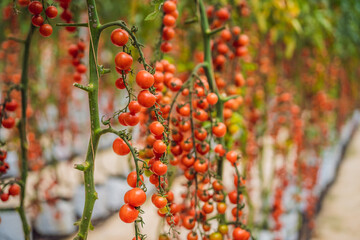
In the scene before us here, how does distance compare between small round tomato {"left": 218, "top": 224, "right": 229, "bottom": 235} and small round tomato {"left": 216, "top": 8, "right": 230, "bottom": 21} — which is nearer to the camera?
small round tomato {"left": 218, "top": 224, "right": 229, "bottom": 235}

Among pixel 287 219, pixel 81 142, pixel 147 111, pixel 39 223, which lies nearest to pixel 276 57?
pixel 287 219

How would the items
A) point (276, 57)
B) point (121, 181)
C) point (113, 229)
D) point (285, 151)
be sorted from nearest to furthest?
point (285, 151)
point (276, 57)
point (113, 229)
point (121, 181)

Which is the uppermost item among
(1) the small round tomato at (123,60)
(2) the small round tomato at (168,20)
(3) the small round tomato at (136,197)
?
(2) the small round tomato at (168,20)

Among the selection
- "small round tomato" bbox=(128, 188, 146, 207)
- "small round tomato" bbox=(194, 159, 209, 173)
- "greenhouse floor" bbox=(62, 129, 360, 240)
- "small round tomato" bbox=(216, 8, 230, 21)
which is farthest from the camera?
"greenhouse floor" bbox=(62, 129, 360, 240)

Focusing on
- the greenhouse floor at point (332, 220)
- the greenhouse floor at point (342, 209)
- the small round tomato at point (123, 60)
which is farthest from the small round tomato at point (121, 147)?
the greenhouse floor at point (342, 209)

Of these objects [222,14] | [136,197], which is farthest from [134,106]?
[222,14]

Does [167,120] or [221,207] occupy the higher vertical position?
[167,120]

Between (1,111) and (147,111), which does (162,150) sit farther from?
(1,111)

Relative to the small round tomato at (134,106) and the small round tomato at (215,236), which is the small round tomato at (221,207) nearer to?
the small round tomato at (215,236)

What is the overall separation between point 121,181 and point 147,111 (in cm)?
209

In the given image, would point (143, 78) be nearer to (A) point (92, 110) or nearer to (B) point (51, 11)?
(A) point (92, 110)

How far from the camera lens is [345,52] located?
2.25m

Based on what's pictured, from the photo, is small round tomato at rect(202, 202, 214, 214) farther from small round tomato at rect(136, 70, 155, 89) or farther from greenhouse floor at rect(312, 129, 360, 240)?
greenhouse floor at rect(312, 129, 360, 240)

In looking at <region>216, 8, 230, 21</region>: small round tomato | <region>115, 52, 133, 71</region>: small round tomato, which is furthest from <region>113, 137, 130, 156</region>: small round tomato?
<region>216, 8, 230, 21</region>: small round tomato
